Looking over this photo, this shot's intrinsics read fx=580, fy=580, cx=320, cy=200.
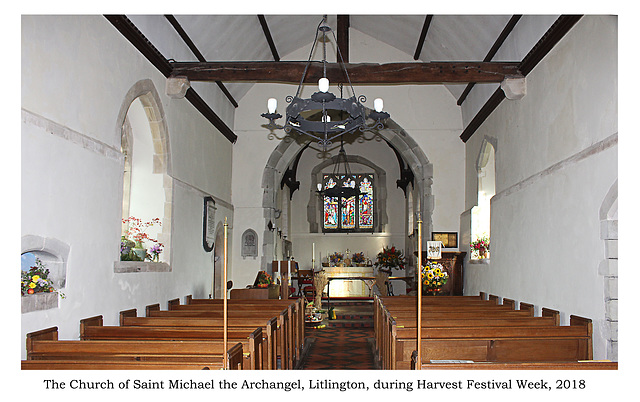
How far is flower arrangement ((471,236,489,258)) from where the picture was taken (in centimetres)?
955

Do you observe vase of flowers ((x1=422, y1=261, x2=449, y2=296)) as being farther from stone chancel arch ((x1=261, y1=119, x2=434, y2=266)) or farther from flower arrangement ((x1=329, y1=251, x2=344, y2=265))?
flower arrangement ((x1=329, y1=251, x2=344, y2=265))

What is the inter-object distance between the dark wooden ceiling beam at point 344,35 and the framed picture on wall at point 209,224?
343cm

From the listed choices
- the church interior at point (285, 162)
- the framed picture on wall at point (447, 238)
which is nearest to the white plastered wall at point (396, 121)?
the church interior at point (285, 162)

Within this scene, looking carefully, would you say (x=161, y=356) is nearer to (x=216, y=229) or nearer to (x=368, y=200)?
(x=216, y=229)

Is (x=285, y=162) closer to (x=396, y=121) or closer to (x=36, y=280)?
(x=396, y=121)

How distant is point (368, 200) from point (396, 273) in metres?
2.63

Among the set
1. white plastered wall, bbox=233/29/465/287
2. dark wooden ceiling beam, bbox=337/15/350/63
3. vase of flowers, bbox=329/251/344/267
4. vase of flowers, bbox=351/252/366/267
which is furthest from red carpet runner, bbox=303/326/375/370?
vase of flowers, bbox=351/252/366/267

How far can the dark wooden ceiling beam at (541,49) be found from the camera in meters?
5.75

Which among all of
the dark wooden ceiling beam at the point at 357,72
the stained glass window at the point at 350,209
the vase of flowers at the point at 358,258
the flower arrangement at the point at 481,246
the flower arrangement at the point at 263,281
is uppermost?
the dark wooden ceiling beam at the point at 357,72

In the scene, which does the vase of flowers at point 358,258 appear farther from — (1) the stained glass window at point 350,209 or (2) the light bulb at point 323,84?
(2) the light bulb at point 323,84

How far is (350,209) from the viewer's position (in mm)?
18656

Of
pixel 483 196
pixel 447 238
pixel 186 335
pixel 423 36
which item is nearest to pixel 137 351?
pixel 186 335
